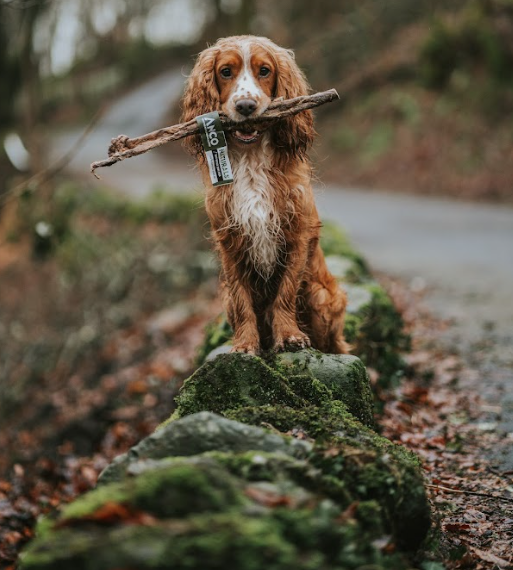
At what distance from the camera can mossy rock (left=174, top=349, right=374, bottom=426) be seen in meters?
3.55

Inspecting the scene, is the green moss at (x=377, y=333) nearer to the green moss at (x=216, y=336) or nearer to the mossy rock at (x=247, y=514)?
the green moss at (x=216, y=336)

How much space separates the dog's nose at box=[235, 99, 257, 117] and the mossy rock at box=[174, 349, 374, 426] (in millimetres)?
1315

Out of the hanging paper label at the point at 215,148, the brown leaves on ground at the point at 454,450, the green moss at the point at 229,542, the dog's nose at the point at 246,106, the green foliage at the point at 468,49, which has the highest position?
the green foliage at the point at 468,49

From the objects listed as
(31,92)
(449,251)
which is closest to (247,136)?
(449,251)

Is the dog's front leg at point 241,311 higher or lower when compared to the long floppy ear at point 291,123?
lower

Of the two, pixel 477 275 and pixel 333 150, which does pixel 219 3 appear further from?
pixel 477 275

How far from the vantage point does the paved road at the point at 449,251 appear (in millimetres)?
6812

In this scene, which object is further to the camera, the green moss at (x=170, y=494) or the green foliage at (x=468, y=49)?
the green foliage at (x=468, y=49)

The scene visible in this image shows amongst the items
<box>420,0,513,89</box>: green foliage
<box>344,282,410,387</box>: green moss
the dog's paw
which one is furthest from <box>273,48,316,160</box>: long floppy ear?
<box>420,0,513,89</box>: green foliage

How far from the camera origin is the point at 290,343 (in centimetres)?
408

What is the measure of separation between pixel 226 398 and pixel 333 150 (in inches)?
731

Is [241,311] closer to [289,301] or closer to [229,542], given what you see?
[289,301]

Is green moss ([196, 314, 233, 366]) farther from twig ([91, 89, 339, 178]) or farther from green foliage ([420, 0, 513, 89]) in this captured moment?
green foliage ([420, 0, 513, 89])

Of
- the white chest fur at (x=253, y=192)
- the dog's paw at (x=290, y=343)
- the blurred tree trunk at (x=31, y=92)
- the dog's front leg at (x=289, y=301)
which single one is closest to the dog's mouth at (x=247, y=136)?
the white chest fur at (x=253, y=192)
